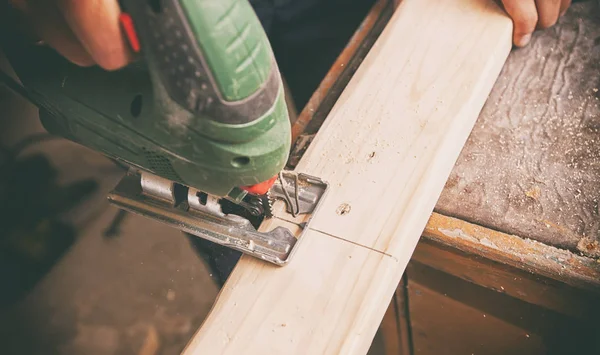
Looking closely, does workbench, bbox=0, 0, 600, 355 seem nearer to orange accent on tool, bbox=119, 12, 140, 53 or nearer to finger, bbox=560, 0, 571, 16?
finger, bbox=560, 0, 571, 16

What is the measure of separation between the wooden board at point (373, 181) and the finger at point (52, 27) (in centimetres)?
45

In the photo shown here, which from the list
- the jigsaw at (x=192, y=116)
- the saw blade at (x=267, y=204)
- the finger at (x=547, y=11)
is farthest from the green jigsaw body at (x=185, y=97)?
the finger at (x=547, y=11)

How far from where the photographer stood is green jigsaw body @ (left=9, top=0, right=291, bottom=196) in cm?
60

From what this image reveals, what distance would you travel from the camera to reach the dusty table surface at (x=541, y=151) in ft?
3.00

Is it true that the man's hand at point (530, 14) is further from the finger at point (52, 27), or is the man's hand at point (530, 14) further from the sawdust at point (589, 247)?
the finger at point (52, 27)

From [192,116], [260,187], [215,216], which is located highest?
[192,116]

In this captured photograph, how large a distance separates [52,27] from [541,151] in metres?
0.95

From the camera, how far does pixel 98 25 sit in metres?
0.62

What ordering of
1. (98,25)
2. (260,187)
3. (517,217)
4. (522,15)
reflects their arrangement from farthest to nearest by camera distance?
(522,15) → (517,217) → (260,187) → (98,25)

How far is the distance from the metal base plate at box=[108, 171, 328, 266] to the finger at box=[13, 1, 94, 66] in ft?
0.98

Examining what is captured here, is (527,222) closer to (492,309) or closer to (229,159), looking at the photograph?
(492,309)

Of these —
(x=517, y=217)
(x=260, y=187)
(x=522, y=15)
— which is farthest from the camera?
(x=522, y=15)

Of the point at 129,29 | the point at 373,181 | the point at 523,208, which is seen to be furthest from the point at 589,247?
the point at 129,29

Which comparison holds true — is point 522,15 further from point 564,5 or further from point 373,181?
point 373,181
